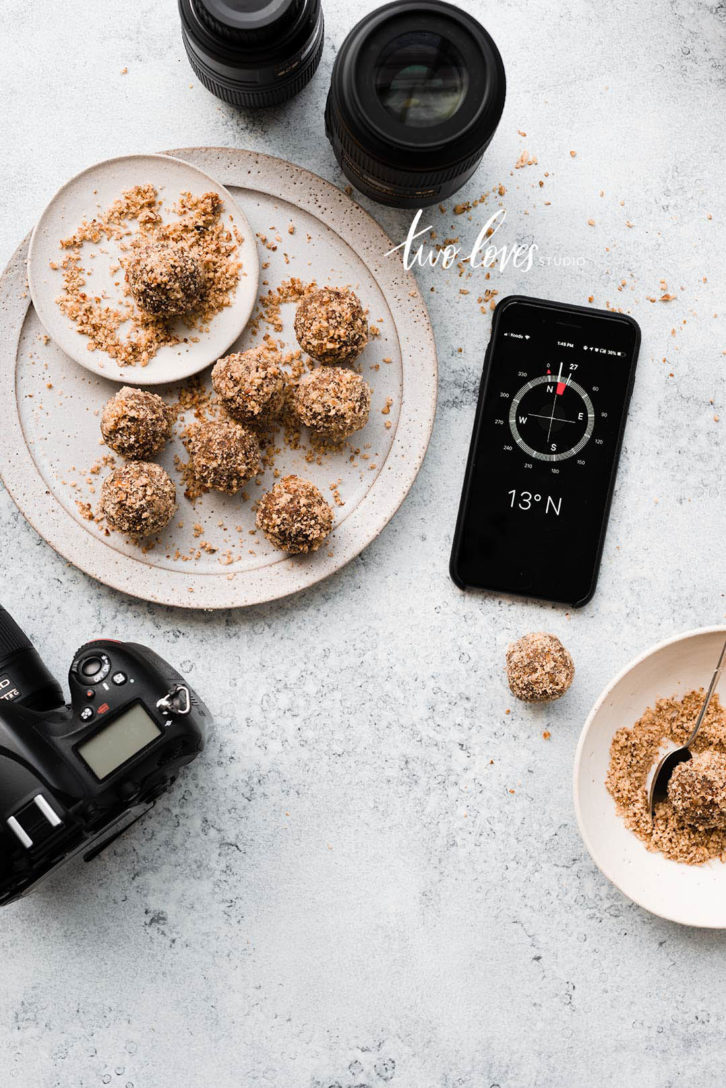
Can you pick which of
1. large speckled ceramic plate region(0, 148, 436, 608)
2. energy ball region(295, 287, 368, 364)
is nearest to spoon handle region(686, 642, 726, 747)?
large speckled ceramic plate region(0, 148, 436, 608)

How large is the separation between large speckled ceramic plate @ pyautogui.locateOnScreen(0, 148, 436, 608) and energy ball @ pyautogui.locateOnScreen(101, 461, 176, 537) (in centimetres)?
A: 7

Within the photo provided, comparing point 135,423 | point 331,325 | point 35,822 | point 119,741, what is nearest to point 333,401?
point 331,325

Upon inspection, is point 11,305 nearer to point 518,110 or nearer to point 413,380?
point 413,380

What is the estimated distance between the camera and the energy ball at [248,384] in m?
1.04

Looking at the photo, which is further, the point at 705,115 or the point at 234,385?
the point at 705,115

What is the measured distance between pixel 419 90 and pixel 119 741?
841 millimetres

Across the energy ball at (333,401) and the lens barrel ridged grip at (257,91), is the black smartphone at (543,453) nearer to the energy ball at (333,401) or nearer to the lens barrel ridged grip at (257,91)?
the energy ball at (333,401)

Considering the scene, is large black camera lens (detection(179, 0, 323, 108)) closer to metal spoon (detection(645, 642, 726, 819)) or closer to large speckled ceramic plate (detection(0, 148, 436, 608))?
large speckled ceramic plate (detection(0, 148, 436, 608))

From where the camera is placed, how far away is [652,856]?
1121 millimetres

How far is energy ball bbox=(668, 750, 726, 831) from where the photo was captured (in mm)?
1056

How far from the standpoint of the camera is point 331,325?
105 cm

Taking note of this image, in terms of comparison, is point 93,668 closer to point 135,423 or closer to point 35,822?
point 35,822

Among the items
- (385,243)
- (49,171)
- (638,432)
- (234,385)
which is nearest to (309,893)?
(234,385)

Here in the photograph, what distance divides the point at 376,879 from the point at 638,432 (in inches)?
28.9
